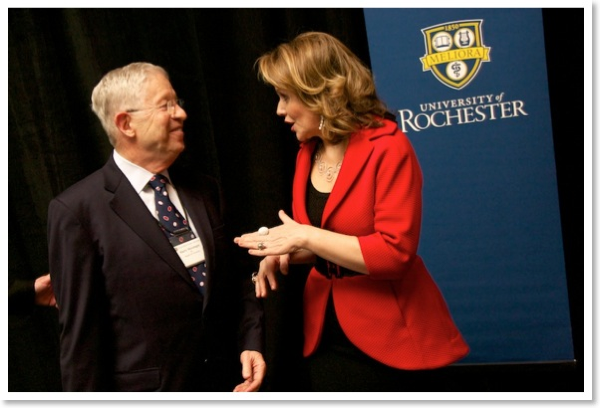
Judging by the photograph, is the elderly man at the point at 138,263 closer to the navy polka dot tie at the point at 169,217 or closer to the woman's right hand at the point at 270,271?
the navy polka dot tie at the point at 169,217

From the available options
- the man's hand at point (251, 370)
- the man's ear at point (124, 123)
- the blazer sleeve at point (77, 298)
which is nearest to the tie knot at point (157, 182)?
the man's ear at point (124, 123)

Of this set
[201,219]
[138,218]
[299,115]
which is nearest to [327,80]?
[299,115]

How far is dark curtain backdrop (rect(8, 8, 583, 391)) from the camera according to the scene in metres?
2.85

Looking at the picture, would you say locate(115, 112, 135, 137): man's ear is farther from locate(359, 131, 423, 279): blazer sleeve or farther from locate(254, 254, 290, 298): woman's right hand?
locate(359, 131, 423, 279): blazer sleeve

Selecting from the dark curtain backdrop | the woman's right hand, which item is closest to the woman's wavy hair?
the woman's right hand

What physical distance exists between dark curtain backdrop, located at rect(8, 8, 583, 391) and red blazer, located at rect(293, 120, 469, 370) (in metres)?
0.99

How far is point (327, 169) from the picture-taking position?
2010 millimetres

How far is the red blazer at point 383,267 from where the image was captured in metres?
1.83

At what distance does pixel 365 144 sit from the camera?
189 centimetres

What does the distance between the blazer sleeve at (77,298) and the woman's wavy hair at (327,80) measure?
71 centimetres

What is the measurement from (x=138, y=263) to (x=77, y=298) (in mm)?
185

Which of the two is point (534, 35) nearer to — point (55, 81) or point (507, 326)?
point (507, 326)

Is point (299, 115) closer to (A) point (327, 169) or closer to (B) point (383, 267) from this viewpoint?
(A) point (327, 169)
